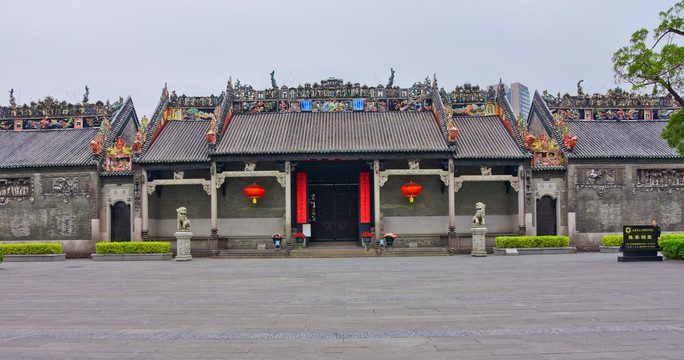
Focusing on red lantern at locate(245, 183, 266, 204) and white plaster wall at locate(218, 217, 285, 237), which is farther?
white plaster wall at locate(218, 217, 285, 237)

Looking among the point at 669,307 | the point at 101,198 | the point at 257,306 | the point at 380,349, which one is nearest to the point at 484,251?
the point at 669,307

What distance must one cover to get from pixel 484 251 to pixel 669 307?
13.0 meters

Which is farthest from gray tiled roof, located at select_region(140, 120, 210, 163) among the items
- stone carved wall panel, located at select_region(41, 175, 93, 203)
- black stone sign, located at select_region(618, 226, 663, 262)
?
black stone sign, located at select_region(618, 226, 663, 262)

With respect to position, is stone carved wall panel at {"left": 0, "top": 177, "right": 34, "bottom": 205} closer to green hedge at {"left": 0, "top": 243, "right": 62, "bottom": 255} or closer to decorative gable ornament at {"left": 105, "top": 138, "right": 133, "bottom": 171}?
green hedge at {"left": 0, "top": 243, "right": 62, "bottom": 255}

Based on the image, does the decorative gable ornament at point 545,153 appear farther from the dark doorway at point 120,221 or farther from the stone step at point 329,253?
the dark doorway at point 120,221

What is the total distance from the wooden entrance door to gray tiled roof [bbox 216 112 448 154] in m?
3.08

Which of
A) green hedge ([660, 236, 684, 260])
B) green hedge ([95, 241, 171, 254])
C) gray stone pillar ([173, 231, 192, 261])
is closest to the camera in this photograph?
green hedge ([660, 236, 684, 260])

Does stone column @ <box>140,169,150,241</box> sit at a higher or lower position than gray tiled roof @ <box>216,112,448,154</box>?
lower

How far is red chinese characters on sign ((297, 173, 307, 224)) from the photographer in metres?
24.7

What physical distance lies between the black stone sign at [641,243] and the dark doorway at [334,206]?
1249 centimetres

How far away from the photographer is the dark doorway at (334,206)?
1006 inches

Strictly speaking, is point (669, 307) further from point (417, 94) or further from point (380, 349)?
point (417, 94)

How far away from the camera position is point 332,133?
24031 millimetres

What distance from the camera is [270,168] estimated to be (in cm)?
2475
